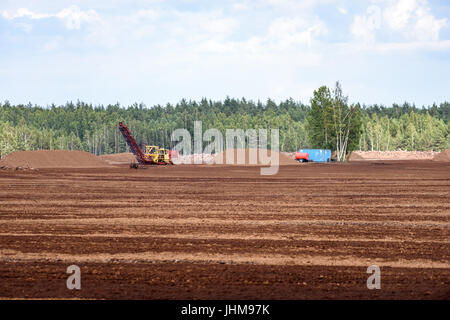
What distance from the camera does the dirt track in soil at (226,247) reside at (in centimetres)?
876

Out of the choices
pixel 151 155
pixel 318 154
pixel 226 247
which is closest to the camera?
pixel 226 247

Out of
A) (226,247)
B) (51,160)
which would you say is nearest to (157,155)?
(51,160)

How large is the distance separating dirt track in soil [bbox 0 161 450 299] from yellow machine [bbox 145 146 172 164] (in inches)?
1830

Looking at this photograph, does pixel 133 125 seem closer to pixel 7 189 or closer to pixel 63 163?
pixel 63 163

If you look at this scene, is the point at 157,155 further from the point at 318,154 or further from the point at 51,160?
the point at 318,154

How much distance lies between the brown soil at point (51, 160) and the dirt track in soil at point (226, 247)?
45.1 m

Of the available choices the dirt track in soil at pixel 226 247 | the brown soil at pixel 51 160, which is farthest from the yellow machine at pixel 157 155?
the dirt track in soil at pixel 226 247

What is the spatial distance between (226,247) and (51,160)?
59.3 metres

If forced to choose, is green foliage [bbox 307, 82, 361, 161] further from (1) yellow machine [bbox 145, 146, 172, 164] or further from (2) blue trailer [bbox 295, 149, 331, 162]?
(1) yellow machine [bbox 145, 146, 172, 164]

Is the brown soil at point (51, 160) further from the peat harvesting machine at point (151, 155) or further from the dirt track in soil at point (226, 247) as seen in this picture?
the dirt track in soil at point (226, 247)

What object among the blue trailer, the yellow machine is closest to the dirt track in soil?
the yellow machine

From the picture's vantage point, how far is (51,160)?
6738cm
